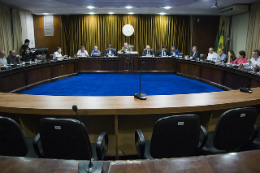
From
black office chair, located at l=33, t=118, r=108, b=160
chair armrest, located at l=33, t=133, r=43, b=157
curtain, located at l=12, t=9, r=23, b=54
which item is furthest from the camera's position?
curtain, located at l=12, t=9, r=23, b=54

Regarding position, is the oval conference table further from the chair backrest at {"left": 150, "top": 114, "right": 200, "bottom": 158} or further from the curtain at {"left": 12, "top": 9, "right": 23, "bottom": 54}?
the curtain at {"left": 12, "top": 9, "right": 23, "bottom": 54}

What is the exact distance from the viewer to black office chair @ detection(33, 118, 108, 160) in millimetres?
1439

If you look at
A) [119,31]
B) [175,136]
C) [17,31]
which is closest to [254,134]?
[175,136]

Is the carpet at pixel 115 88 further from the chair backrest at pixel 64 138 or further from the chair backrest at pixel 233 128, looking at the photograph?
the chair backrest at pixel 64 138

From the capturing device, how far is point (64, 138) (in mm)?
1499

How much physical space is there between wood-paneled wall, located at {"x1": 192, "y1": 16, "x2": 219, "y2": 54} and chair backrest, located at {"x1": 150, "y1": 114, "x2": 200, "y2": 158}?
9920 millimetres

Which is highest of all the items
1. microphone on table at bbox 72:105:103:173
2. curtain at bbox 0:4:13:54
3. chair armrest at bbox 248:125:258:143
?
curtain at bbox 0:4:13:54

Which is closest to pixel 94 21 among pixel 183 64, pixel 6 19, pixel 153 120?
pixel 6 19

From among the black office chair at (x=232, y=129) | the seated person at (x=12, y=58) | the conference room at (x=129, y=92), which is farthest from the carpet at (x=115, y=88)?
the black office chair at (x=232, y=129)

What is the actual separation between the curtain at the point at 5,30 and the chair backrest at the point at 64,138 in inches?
290

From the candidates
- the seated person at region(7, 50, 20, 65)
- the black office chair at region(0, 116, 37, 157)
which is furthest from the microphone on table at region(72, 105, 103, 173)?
the seated person at region(7, 50, 20, 65)

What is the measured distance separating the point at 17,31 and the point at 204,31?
8520 mm

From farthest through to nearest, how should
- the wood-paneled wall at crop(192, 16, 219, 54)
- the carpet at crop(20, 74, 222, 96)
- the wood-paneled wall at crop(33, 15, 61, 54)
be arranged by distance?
the wood-paneled wall at crop(192, 16, 219, 54)
the wood-paneled wall at crop(33, 15, 61, 54)
the carpet at crop(20, 74, 222, 96)

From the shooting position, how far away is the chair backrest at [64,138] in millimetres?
1439
